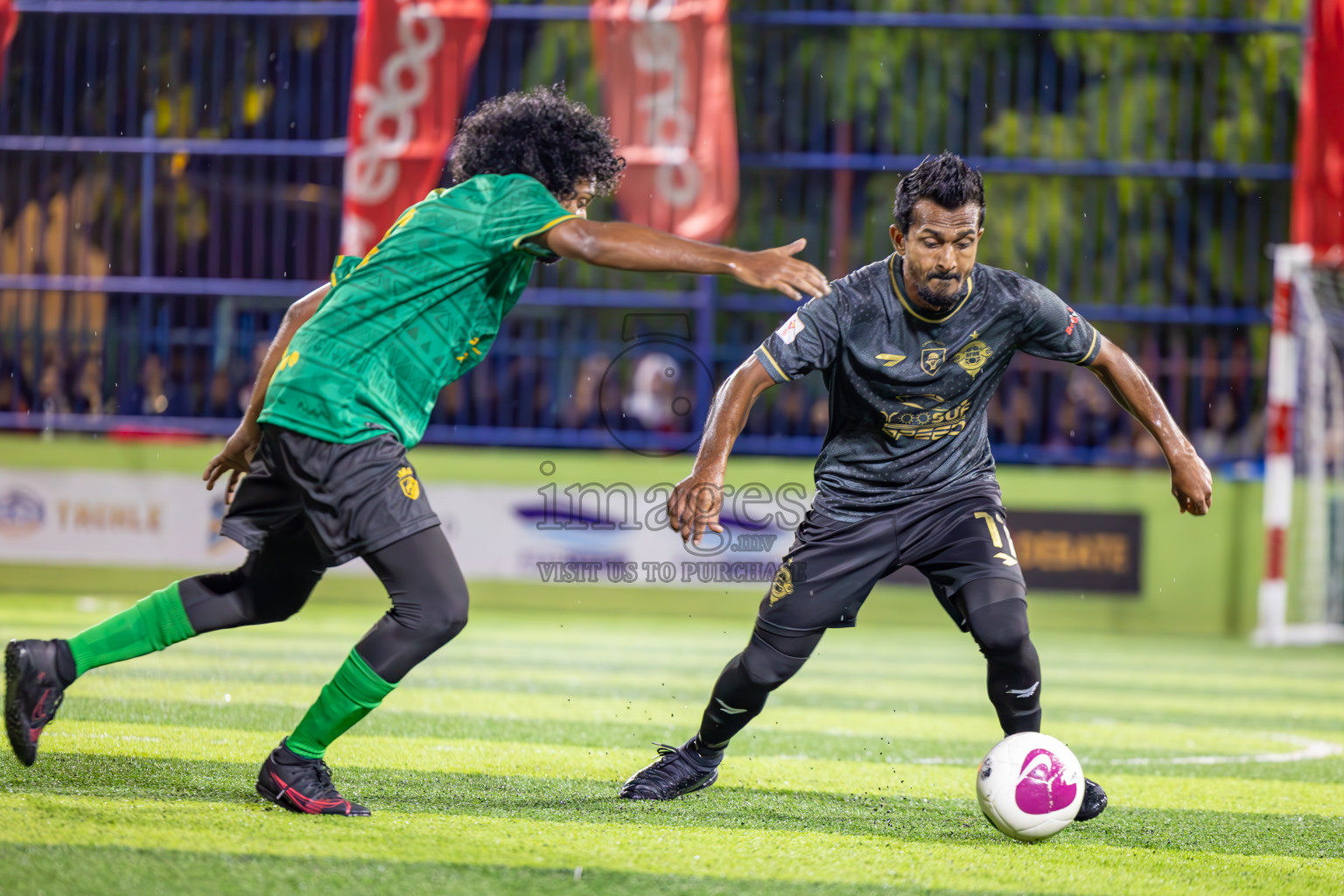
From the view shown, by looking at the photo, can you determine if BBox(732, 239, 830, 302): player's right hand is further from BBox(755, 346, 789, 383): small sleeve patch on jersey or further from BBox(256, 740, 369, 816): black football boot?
BBox(256, 740, 369, 816): black football boot

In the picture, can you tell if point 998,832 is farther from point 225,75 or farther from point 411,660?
point 225,75

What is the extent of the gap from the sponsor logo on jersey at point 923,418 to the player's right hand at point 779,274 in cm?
90

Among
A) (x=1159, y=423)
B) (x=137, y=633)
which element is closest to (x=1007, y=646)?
(x=1159, y=423)

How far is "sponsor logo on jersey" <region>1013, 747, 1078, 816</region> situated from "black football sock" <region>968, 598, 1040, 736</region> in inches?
10.9

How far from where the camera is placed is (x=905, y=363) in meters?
4.40

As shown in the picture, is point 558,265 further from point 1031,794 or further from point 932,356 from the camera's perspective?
point 1031,794

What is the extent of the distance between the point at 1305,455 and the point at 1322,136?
8.83ft

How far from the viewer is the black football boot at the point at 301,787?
13.0 feet

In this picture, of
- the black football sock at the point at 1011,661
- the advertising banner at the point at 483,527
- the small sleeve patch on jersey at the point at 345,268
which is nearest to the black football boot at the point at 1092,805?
the black football sock at the point at 1011,661

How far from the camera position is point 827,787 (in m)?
5.07

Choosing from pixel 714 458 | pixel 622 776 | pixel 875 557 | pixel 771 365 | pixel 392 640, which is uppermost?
pixel 771 365

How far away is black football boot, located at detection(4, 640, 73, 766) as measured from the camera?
400 cm

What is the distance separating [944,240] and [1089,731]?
11.6 feet

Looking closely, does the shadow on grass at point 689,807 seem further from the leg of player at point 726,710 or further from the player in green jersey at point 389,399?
the player in green jersey at point 389,399
